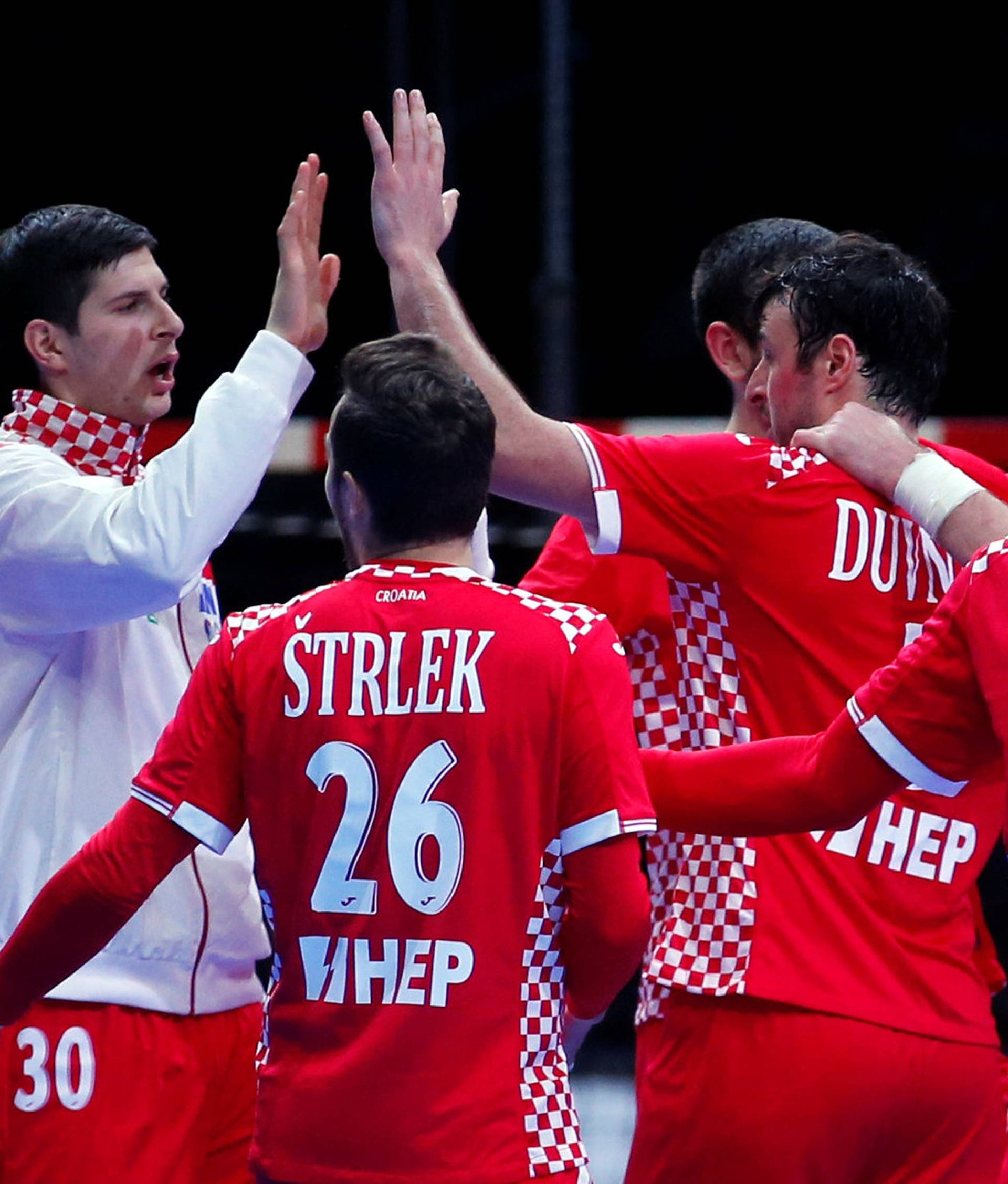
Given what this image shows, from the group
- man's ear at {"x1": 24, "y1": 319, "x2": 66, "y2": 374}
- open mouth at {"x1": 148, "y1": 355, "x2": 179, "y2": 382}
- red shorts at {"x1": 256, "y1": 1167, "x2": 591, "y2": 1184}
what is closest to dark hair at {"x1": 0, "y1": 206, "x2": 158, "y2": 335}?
man's ear at {"x1": 24, "y1": 319, "x2": 66, "y2": 374}

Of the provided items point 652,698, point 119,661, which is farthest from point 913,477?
point 119,661

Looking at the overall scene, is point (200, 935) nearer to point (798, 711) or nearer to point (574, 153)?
→ point (798, 711)

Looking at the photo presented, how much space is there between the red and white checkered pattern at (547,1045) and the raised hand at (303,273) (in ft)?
3.18

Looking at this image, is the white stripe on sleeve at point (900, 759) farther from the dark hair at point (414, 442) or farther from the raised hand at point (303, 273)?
the raised hand at point (303, 273)

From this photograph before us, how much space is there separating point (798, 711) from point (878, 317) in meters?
0.62

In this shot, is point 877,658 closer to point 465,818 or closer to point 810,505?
point 810,505

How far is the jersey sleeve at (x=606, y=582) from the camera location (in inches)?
116

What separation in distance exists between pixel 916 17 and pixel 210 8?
3.78 meters

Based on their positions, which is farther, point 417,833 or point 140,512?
point 140,512

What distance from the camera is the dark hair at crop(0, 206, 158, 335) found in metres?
2.85

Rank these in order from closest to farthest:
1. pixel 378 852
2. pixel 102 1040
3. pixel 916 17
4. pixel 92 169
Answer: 1. pixel 378 852
2. pixel 102 1040
3. pixel 916 17
4. pixel 92 169

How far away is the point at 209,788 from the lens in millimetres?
2154

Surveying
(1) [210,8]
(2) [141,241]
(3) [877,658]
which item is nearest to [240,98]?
(1) [210,8]

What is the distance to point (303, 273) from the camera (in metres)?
2.72
